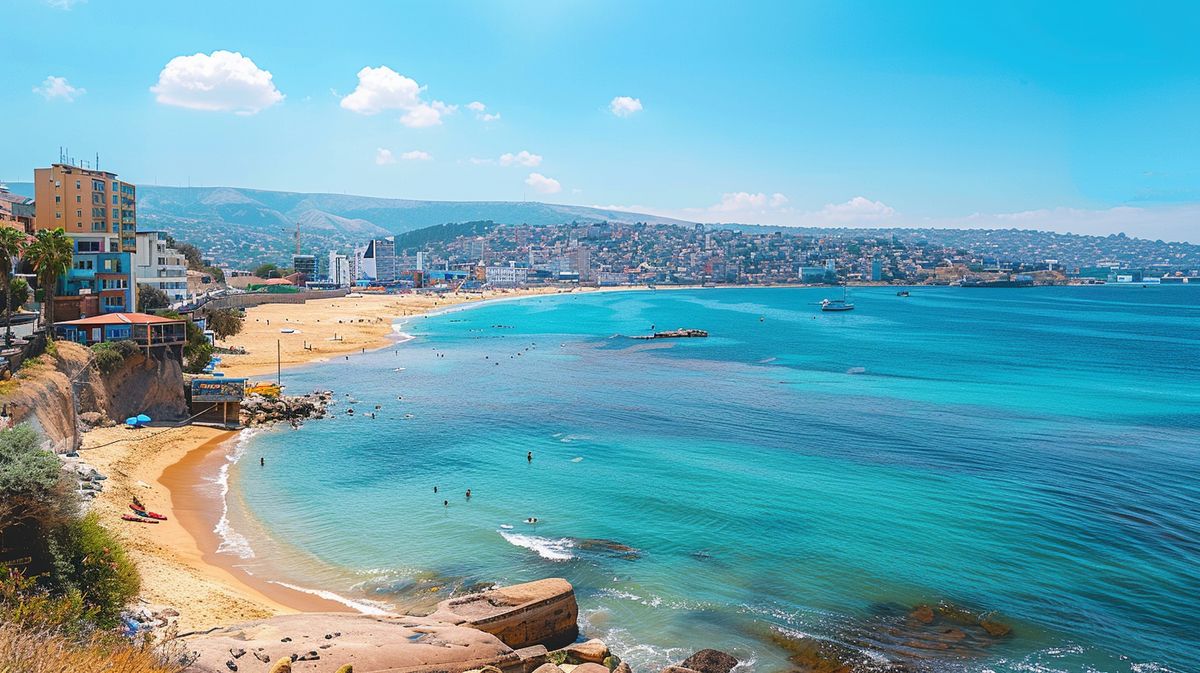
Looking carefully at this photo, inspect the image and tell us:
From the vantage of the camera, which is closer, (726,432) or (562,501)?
(562,501)

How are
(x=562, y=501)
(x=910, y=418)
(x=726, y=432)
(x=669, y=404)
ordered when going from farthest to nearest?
1. (x=669, y=404)
2. (x=910, y=418)
3. (x=726, y=432)
4. (x=562, y=501)

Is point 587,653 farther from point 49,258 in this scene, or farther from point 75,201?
point 75,201

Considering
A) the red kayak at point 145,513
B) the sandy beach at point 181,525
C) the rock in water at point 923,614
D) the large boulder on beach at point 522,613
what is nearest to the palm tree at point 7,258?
the sandy beach at point 181,525

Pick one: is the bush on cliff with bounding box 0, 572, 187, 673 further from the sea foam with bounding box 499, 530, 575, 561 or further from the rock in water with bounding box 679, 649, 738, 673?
the sea foam with bounding box 499, 530, 575, 561

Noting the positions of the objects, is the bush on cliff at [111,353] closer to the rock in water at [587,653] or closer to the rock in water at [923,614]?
the rock in water at [587,653]

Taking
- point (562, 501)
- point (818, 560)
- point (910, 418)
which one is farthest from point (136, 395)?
point (910, 418)

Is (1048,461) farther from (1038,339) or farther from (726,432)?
(1038,339)
